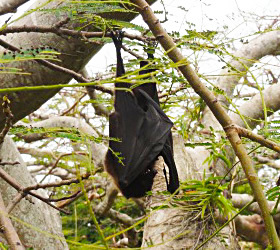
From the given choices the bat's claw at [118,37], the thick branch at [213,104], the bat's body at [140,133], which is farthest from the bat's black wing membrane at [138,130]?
the thick branch at [213,104]

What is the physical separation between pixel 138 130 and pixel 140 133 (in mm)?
28

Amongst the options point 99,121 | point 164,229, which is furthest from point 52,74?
point 99,121

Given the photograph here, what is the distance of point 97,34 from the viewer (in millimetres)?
2611

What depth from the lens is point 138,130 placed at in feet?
12.3

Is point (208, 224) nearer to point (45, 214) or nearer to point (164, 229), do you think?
point (164, 229)

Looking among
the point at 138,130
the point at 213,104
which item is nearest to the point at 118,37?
the point at 138,130

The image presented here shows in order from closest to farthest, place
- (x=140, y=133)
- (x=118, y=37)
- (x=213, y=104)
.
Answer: (x=213, y=104), (x=118, y=37), (x=140, y=133)

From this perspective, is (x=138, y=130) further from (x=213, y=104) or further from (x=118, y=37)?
(x=213, y=104)

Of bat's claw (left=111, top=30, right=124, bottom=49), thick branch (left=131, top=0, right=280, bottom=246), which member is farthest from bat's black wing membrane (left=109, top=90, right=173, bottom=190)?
thick branch (left=131, top=0, right=280, bottom=246)

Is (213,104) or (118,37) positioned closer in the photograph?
(213,104)

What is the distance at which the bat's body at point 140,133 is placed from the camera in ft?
11.9

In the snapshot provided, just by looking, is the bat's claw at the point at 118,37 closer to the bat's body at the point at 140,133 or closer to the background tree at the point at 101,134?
the background tree at the point at 101,134

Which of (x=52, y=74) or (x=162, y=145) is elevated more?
(x=52, y=74)

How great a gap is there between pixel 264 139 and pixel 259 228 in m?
6.29
